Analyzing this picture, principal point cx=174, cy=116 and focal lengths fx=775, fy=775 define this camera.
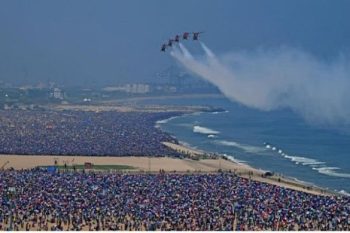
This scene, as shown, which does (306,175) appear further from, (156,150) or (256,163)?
(156,150)

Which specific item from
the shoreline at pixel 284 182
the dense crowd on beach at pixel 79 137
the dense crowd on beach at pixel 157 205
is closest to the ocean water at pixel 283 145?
the shoreline at pixel 284 182

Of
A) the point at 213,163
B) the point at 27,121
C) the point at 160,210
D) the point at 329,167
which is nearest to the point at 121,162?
the point at 213,163

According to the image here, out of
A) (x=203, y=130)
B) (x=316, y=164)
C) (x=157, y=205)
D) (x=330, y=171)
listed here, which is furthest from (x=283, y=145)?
(x=157, y=205)

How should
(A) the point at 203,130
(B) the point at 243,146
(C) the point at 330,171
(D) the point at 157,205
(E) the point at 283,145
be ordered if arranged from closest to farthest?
1. (D) the point at 157,205
2. (C) the point at 330,171
3. (B) the point at 243,146
4. (E) the point at 283,145
5. (A) the point at 203,130

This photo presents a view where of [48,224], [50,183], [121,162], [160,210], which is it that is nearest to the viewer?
[48,224]

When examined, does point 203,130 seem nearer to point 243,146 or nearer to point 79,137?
point 243,146

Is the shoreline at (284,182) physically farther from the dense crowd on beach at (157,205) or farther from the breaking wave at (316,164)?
the breaking wave at (316,164)

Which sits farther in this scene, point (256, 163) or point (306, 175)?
point (256, 163)
